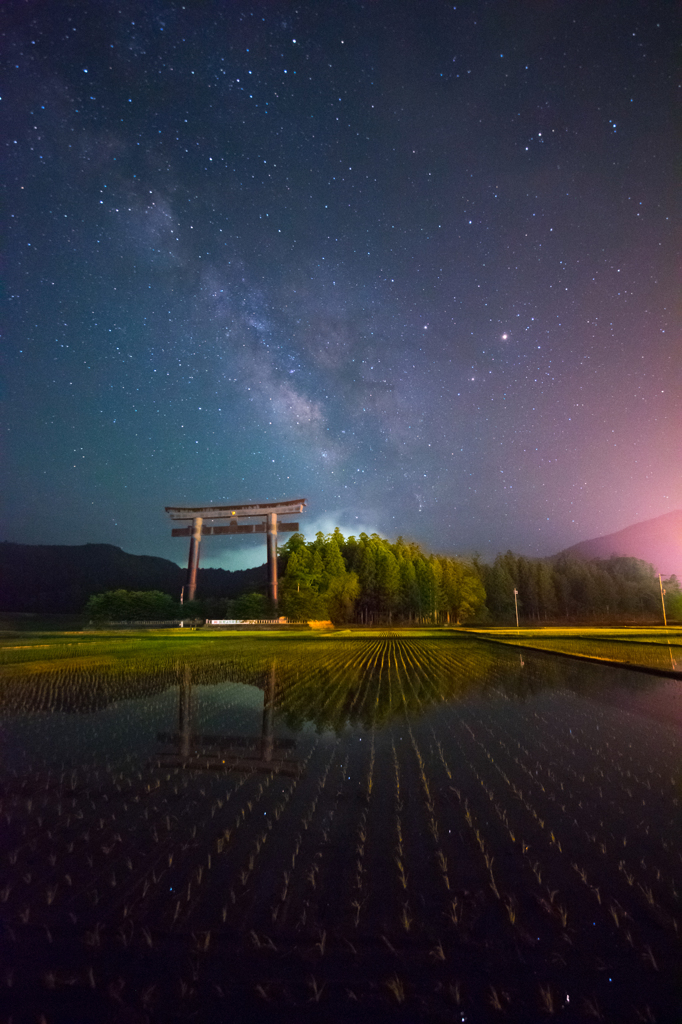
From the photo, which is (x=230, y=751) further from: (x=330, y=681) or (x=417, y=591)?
(x=417, y=591)

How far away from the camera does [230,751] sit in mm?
8359

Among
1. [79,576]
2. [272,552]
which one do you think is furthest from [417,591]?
[79,576]

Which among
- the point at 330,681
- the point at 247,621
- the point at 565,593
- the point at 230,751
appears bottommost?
the point at 330,681

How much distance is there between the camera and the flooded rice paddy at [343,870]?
10.1ft

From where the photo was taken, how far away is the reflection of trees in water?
12078 millimetres

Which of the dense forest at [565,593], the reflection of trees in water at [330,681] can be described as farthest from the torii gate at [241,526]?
the dense forest at [565,593]

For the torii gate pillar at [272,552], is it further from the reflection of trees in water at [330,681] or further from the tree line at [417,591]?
the reflection of trees in water at [330,681]

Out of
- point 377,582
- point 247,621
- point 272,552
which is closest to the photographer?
→ point 247,621

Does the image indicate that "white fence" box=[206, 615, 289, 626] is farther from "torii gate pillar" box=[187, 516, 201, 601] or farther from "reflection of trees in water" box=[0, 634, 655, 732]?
"reflection of trees in water" box=[0, 634, 655, 732]

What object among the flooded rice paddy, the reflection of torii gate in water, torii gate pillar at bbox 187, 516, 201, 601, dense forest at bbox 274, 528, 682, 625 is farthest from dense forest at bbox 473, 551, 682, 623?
the reflection of torii gate in water

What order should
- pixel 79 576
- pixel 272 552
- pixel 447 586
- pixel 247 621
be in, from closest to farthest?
pixel 247 621 → pixel 272 552 → pixel 447 586 → pixel 79 576

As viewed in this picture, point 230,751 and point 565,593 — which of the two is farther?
point 565,593

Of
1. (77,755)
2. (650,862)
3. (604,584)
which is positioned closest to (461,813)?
(650,862)

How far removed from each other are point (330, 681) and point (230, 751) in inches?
320
